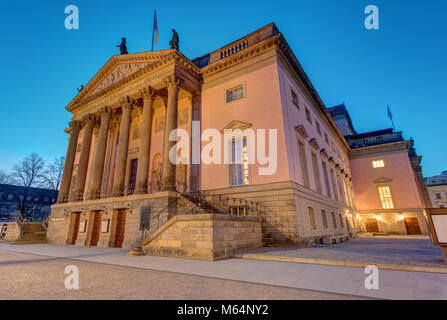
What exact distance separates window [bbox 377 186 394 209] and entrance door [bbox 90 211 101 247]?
115 ft

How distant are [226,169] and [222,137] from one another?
8.46 ft

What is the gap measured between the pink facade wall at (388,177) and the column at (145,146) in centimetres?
3121

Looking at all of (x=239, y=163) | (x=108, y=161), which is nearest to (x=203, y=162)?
(x=239, y=163)

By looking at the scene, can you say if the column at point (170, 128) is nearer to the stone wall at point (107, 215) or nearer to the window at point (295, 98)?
the stone wall at point (107, 215)

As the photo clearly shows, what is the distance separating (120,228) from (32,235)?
37.3ft

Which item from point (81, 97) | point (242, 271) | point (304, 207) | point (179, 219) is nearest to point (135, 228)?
point (179, 219)

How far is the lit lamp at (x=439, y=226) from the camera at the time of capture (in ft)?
21.5

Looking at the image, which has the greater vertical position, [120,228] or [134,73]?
[134,73]

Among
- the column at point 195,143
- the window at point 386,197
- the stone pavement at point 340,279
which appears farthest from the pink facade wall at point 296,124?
the window at point 386,197

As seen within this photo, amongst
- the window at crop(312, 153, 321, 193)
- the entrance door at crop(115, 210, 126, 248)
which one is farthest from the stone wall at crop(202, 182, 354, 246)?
the entrance door at crop(115, 210, 126, 248)

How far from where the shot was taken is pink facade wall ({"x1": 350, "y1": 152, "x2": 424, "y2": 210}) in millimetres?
28689

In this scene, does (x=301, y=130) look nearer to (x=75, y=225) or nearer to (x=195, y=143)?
(x=195, y=143)

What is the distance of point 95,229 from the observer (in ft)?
54.7
